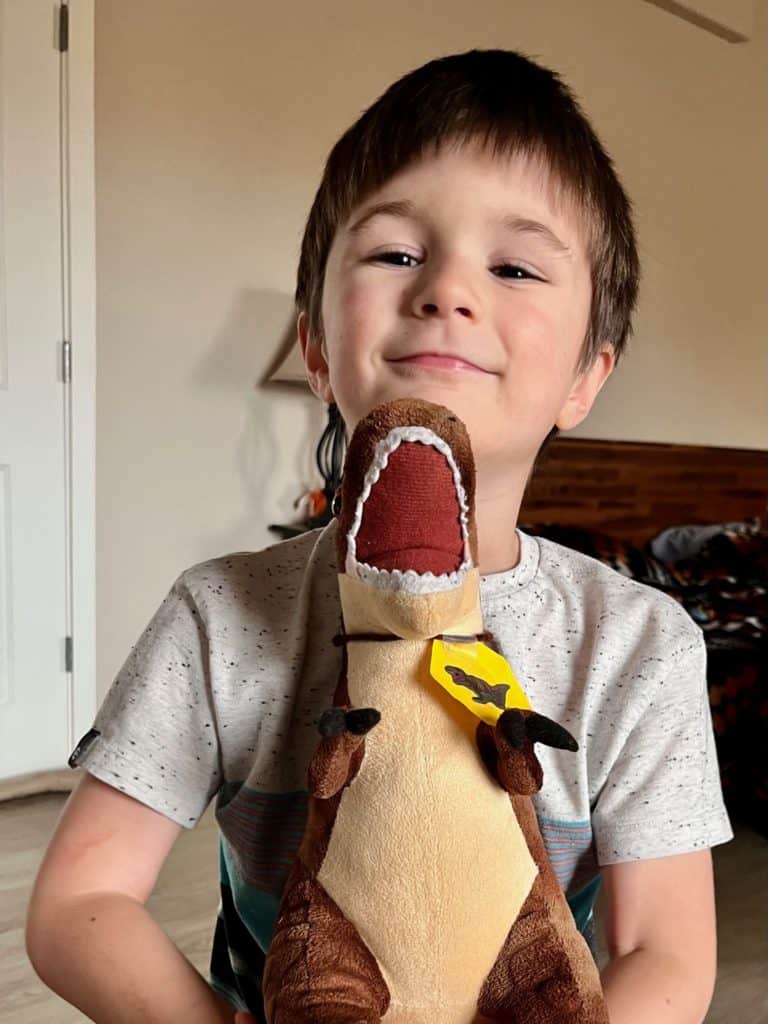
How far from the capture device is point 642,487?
11.6ft

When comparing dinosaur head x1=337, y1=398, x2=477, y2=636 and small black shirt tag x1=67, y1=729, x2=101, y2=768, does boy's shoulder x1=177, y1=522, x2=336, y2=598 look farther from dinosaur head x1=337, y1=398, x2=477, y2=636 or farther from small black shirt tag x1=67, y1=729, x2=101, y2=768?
dinosaur head x1=337, y1=398, x2=477, y2=636

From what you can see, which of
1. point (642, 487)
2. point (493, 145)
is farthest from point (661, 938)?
point (642, 487)

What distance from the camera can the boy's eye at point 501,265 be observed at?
0.61 metres

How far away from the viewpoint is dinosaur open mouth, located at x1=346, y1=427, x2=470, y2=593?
1.31 feet

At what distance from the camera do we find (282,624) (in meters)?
0.68

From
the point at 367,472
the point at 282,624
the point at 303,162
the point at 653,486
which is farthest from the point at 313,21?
the point at 367,472

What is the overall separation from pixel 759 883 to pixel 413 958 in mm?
1794

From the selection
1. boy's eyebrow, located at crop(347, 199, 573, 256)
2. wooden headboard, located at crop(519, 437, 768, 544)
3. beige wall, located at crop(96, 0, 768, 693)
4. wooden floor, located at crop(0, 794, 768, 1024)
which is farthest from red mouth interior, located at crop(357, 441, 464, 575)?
wooden headboard, located at crop(519, 437, 768, 544)

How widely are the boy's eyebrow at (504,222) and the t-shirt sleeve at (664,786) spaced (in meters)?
0.32

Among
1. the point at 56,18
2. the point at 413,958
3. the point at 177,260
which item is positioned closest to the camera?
the point at 413,958

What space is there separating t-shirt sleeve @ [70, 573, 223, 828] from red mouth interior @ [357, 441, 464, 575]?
0.92ft

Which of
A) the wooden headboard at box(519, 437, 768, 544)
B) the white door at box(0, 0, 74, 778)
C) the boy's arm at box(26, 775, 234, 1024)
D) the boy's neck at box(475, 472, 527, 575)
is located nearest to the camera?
the boy's arm at box(26, 775, 234, 1024)

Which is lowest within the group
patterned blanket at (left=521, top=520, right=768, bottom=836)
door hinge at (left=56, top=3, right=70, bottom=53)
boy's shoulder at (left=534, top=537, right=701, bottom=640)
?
patterned blanket at (left=521, top=520, right=768, bottom=836)

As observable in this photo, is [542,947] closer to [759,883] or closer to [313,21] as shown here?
[759,883]
